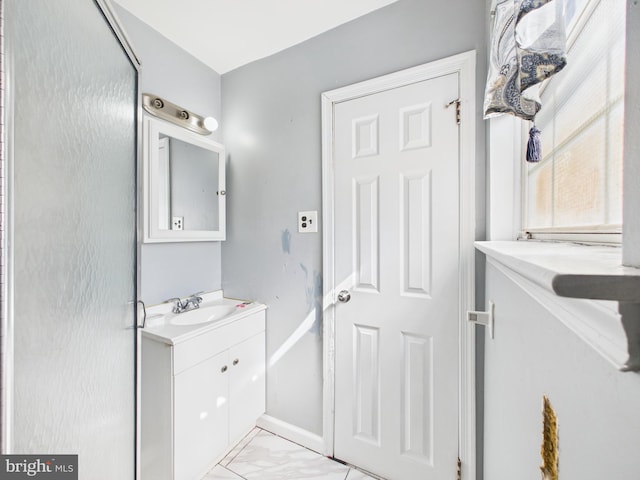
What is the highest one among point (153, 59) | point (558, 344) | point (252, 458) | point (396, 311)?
point (153, 59)

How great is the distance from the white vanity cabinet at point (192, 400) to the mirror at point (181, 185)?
58 centimetres

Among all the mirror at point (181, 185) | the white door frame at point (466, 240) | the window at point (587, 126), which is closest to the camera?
the window at point (587, 126)

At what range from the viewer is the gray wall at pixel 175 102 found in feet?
4.62

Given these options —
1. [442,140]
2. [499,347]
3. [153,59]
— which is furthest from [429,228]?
[153,59]

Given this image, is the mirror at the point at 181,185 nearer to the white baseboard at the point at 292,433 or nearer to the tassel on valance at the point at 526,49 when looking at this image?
the white baseboard at the point at 292,433

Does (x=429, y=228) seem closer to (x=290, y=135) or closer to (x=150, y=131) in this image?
(x=290, y=135)

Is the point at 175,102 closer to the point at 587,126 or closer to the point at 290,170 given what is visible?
the point at 290,170

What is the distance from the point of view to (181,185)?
157cm

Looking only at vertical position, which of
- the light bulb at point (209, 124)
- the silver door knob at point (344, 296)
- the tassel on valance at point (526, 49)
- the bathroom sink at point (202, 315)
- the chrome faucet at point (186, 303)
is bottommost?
the bathroom sink at point (202, 315)

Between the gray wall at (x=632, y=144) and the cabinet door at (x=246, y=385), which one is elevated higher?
the gray wall at (x=632, y=144)

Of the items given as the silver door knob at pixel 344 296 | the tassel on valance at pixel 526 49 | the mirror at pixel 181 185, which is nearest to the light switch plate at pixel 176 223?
the mirror at pixel 181 185

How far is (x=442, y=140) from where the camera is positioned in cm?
117

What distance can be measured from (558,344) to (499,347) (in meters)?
0.51

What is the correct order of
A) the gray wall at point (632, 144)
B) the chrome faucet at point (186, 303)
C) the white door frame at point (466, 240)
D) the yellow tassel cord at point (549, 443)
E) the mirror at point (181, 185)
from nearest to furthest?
1. the gray wall at point (632, 144)
2. the yellow tassel cord at point (549, 443)
3. the white door frame at point (466, 240)
4. the mirror at point (181, 185)
5. the chrome faucet at point (186, 303)
